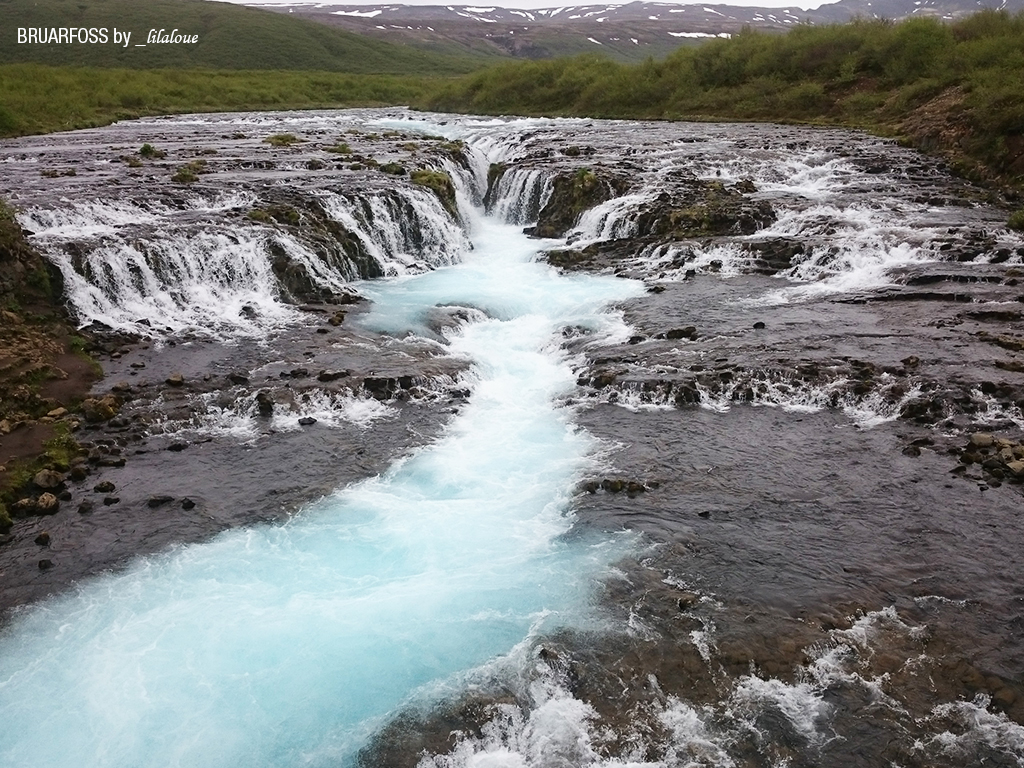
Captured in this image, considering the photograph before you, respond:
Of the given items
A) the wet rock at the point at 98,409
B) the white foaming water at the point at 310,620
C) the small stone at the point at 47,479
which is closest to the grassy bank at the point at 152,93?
the wet rock at the point at 98,409

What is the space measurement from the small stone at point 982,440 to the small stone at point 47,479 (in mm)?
16288

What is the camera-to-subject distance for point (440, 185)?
107 feet

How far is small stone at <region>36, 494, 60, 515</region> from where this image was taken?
12.6m

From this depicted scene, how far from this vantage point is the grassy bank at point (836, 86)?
116 ft

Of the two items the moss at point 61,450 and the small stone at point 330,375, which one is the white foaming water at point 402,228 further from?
the moss at point 61,450

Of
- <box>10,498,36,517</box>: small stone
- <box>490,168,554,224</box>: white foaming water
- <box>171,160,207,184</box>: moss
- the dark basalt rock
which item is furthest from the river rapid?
<box>490,168,554,224</box>: white foaming water

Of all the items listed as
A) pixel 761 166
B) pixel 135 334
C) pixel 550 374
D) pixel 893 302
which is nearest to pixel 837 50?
pixel 761 166

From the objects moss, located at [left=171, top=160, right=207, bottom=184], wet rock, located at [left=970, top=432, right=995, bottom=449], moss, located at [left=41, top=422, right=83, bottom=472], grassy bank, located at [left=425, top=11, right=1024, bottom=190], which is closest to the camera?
wet rock, located at [left=970, top=432, right=995, bottom=449]

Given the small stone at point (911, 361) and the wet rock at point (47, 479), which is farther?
the small stone at point (911, 361)

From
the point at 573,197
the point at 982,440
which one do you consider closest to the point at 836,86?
the point at 573,197

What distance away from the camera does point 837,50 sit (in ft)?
197

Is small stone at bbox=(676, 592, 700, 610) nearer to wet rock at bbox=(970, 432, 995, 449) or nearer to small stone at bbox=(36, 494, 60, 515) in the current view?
wet rock at bbox=(970, 432, 995, 449)

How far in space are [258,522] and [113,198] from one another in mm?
17897

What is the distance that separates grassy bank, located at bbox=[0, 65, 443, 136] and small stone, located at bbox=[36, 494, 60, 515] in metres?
43.1
